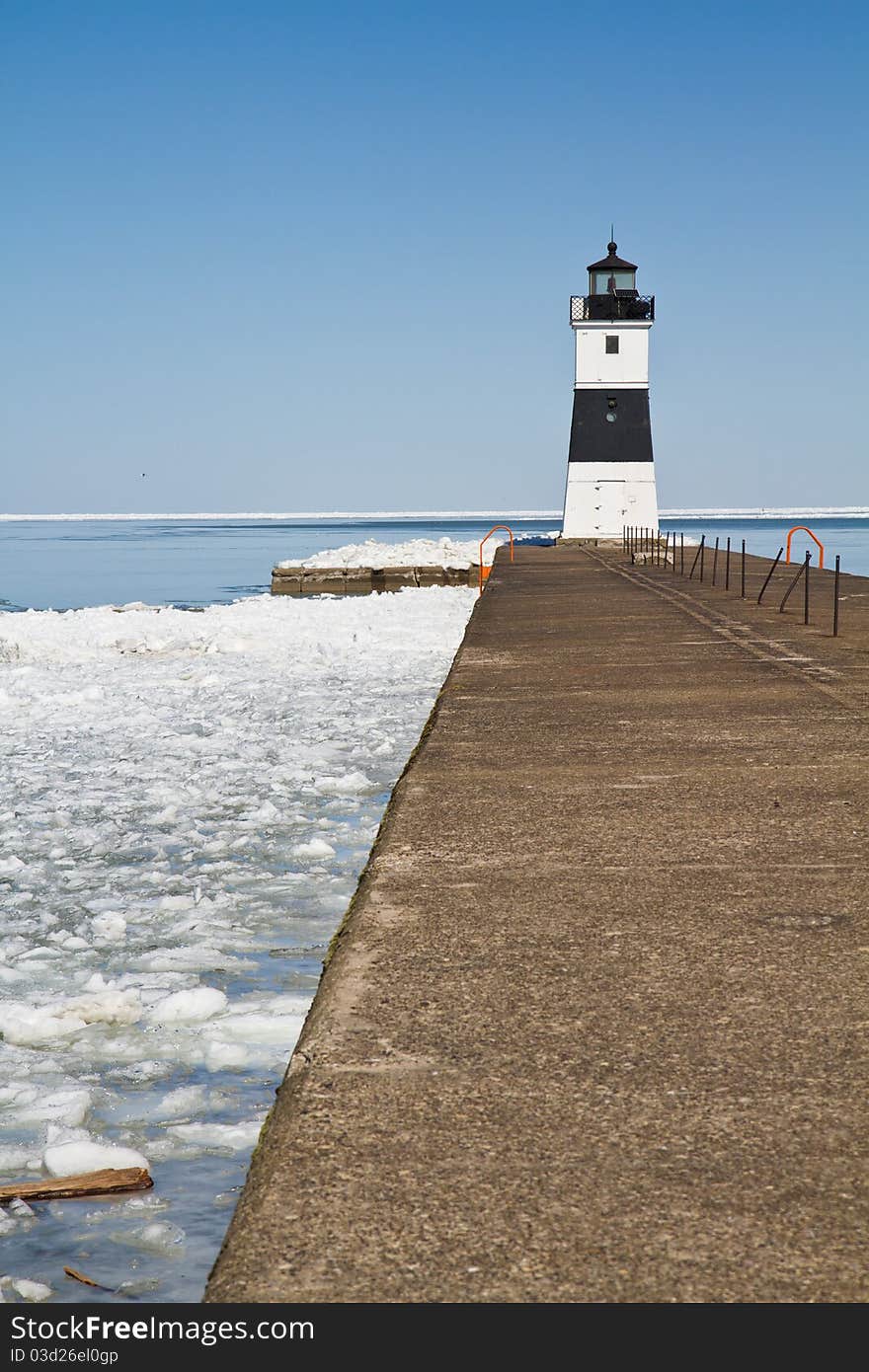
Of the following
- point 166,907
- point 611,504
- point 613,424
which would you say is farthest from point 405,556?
point 166,907

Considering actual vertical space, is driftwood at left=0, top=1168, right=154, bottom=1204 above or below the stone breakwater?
below

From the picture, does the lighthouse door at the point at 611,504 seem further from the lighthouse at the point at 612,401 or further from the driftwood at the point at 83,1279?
the driftwood at the point at 83,1279

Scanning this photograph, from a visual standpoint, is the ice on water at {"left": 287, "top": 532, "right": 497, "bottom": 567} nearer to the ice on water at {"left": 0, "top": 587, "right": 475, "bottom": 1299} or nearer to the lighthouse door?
the lighthouse door

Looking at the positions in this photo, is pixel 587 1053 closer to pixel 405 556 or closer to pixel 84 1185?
pixel 84 1185

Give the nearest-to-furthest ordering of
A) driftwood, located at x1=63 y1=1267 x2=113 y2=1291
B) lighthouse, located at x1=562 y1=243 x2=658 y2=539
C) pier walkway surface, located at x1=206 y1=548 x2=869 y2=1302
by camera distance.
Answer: pier walkway surface, located at x1=206 y1=548 x2=869 y2=1302 < driftwood, located at x1=63 y1=1267 x2=113 y2=1291 < lighthouse, located at x1=562 y1=243 x2=658 y2=539

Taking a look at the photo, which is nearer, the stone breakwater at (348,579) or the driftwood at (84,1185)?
the driftwood at (84,1185)

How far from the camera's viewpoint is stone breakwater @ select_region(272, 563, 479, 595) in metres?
45.2

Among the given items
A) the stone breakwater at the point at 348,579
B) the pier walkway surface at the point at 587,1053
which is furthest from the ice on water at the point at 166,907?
the stone breakwater at the point at 348,579

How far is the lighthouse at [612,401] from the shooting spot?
1711 inches

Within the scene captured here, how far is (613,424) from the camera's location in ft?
144

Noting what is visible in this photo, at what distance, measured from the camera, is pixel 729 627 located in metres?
14.7

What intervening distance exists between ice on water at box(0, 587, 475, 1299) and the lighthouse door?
28216 mm

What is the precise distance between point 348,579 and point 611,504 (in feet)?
30.8

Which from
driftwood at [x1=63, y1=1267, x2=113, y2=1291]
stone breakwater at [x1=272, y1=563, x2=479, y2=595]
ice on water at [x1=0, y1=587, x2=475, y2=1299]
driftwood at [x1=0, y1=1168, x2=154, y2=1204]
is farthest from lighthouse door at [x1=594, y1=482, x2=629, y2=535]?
driftwood at [x1=63, y1=1267, x2=113, y2=1291]
